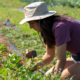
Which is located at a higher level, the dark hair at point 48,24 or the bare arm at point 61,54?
the dark hair at point 48,24

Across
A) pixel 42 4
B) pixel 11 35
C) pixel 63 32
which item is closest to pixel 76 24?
pixel 63 32

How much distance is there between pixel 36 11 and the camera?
1.79 metres

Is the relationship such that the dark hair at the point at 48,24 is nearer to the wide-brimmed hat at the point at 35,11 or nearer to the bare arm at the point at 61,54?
the wide-brimmed hat at the point at 35,11

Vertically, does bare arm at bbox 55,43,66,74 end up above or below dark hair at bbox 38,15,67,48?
below

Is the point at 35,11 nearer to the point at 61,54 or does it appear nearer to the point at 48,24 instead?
the point at 48,24

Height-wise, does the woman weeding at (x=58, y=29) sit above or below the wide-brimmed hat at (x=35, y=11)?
below

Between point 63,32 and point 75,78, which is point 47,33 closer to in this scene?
point 63,32

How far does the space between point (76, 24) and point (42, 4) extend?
46 centimetres

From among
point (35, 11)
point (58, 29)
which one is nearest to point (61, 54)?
point (58, 29)

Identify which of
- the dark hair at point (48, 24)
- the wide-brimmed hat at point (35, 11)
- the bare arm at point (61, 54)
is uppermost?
the wide-brimmed hat at point (35, 11)

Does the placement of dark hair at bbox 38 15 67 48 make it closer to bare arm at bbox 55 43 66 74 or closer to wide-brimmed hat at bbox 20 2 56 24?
wide-brimmed hat at bbox 20 2 56 24

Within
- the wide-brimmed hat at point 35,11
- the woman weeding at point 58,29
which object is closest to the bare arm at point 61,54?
the woman weeding at point 58,29

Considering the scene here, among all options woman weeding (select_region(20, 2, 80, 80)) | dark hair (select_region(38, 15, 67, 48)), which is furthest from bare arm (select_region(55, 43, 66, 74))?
dark hair (select_region(38, 15, 67, 48))

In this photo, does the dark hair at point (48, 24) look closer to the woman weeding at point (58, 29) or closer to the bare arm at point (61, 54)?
the woman weeding at point (58, 29)
